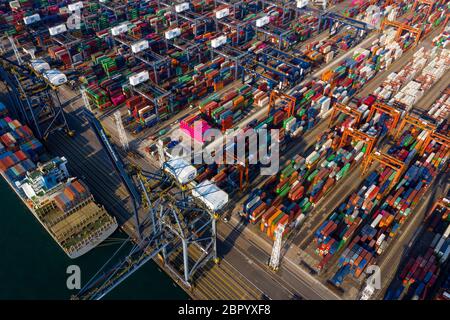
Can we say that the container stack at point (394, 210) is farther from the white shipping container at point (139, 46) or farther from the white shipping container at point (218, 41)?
the white shipping container at point (139, 46)

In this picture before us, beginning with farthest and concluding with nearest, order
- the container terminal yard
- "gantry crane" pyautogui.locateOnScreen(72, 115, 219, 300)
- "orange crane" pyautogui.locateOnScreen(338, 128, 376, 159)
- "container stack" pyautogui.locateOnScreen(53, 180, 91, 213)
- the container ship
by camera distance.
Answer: "orange crane" pyautogui.locateOnScreen(338, 128, 376, 159), "container stack" pyautogui.locateOnScreen(53, 180, 91, 213), the container ship, the container terminal yard, "gantry crane" pyautogui.locateOnScreen(72, 115, 219, 300)

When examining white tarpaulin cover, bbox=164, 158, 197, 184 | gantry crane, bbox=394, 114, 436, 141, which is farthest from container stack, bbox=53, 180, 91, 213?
gantry crane, bbox=394, 114, 436, 141

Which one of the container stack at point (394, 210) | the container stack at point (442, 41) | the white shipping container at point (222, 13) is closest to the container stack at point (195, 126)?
the container stack at point (394, 210)

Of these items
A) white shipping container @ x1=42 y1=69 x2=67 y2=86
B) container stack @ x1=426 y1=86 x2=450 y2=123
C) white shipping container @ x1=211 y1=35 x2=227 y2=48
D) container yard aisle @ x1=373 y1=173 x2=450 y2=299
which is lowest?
container yard aisle @ x1=373 y1=173 x2=450 y2=299

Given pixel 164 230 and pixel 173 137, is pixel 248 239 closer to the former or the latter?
pixel 164 230

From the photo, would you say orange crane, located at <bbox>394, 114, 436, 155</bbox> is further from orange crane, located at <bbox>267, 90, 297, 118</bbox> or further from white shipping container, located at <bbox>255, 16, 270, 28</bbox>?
white shipping container, located at <bbox>255, 16, 270, 28</bbox>

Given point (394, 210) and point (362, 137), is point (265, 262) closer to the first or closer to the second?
point (394, 210)
